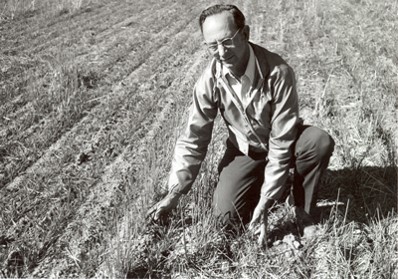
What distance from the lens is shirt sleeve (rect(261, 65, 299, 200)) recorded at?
100 inches

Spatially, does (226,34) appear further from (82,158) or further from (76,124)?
(76,124)

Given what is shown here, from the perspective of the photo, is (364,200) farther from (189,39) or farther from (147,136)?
(189,39)

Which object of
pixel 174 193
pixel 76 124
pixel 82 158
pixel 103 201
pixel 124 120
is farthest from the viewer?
pixel 124 120

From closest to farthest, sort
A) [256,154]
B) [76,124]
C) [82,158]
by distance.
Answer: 1. [256,154]
2. [82,158]
3. [76,124]

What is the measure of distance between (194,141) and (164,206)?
404mm

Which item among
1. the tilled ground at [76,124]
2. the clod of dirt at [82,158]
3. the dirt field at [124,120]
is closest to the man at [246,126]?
the dirt field at [124,120]

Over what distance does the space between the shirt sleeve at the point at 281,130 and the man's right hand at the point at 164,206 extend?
1.64 feet

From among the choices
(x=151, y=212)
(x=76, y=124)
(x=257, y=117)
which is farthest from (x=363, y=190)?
(x=76, y=124)

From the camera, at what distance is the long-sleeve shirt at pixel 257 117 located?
2.56 metres

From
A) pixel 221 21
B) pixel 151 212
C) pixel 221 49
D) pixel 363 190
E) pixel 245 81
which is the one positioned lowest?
pixel 363 190

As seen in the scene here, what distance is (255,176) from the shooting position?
9.67 ft

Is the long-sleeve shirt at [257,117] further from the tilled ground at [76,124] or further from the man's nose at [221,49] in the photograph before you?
the tilled ground at [76,124]

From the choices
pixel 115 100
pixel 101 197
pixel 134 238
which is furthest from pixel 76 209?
pixel 115 100

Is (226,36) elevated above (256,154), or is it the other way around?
(226,36)
